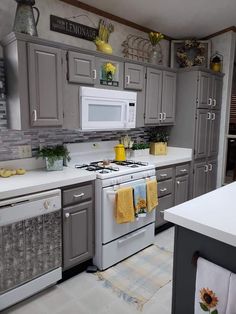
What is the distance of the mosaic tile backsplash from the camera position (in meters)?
2.32

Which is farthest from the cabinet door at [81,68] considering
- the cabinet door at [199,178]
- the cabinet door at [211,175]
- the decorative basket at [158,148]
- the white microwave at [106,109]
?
the cabinet door at [211,175]

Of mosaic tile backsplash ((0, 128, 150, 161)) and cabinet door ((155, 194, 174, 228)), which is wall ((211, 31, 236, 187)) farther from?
mosaic tile backsplash ((0, 128, 150, 161))

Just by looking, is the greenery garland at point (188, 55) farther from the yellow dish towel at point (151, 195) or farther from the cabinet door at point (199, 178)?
the yellow dish towel at point (151, 195)

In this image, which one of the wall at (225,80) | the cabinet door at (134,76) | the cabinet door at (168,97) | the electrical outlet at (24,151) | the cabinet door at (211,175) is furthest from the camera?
the cabinet door at (211,175)

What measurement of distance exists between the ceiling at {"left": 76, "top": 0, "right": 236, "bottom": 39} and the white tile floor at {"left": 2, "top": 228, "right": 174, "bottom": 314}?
2843mm

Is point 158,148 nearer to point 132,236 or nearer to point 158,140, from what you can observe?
point 158,140

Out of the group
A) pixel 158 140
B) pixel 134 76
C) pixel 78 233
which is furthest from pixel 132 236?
pixel 134 76

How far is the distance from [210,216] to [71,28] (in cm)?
240

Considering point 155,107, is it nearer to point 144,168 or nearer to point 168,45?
point 144,168

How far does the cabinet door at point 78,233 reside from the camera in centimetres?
212

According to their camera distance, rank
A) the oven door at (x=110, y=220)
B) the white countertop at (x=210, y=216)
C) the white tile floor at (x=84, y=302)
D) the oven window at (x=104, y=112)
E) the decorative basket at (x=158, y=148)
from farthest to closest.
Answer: the decorative basket at (x=158, y=148), the oven window at (x=104, y=112), the oven door at (x=110, y=220), the white tile floor at (x=84, y=302), the white countertop at (x=210, y=216)

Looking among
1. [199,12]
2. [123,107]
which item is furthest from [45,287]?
[199,12]

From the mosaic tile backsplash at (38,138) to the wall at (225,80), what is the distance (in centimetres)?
187

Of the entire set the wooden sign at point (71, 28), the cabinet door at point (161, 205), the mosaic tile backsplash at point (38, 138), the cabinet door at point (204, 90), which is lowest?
the cabinet door at point (161, 205)
